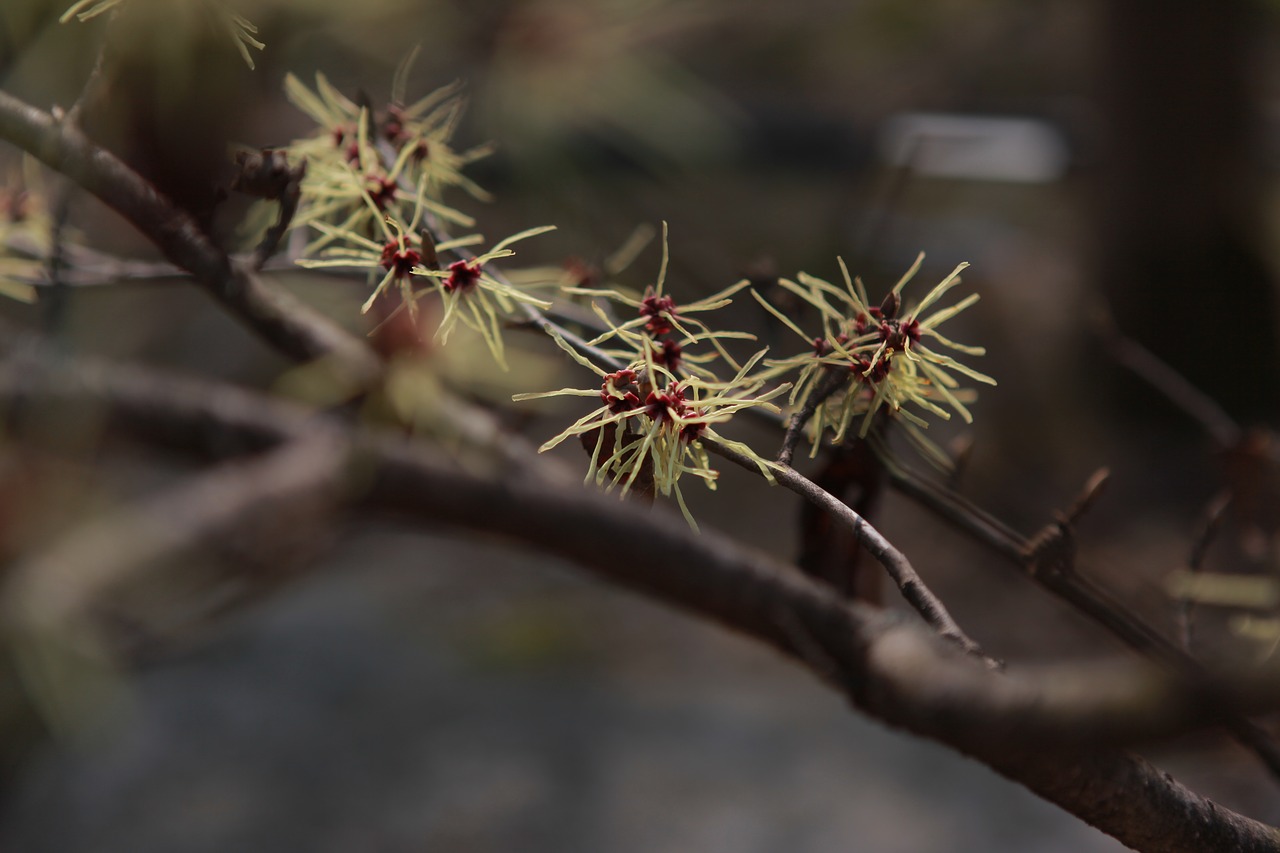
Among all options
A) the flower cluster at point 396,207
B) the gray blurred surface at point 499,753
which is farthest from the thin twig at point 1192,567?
the gray blurred surface at point 499,753

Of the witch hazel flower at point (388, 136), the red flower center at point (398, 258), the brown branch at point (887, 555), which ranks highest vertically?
the witch hazel flower at point (388, 136)

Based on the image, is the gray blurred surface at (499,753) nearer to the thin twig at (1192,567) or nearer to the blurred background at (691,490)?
the blurred background at (691,490)

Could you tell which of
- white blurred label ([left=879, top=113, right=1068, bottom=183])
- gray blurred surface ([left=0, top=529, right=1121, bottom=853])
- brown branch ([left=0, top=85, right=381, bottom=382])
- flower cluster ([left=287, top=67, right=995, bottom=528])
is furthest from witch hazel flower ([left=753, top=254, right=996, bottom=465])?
white blurred label ([left=879, top=113, right=1068, bottom=183])

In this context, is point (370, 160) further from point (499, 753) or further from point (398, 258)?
point (499, 753)

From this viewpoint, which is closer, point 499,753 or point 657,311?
point 657,311

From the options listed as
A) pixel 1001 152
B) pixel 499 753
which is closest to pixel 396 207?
pixel 499 753

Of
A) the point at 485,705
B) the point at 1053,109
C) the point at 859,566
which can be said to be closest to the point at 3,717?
the point at 485,705
